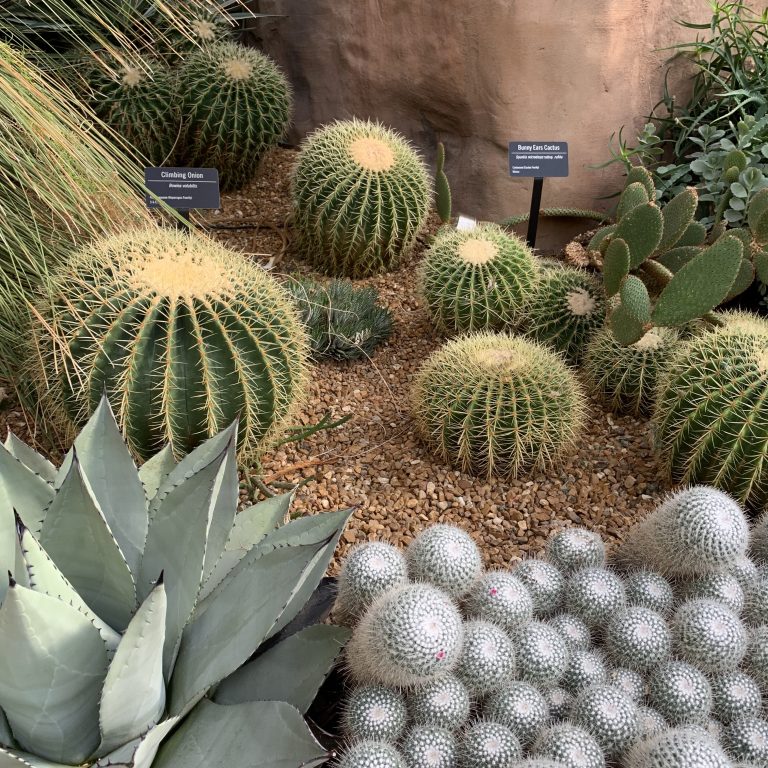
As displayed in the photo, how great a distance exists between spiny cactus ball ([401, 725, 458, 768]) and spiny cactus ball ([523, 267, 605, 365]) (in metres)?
1.73

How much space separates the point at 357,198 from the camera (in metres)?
3.41

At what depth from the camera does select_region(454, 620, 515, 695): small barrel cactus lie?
1.57 meters

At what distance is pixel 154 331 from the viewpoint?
2.02 m

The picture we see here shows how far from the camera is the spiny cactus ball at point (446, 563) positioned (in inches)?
68.1

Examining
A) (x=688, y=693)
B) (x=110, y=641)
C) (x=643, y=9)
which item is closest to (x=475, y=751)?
(x=688, y=693)

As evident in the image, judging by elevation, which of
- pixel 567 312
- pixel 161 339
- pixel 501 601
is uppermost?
pixel 161 339

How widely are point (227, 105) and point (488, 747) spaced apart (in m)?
3.25

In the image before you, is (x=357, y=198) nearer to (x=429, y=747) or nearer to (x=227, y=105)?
(x=227, y=105)

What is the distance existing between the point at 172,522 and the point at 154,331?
0.82 m

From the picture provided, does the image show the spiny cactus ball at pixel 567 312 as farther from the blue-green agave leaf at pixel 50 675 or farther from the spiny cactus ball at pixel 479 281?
the blue-green agave leaf at pixel 50 675

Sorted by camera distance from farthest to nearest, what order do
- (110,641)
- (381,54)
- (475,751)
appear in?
(381,54)
(475,751)
(110,641)

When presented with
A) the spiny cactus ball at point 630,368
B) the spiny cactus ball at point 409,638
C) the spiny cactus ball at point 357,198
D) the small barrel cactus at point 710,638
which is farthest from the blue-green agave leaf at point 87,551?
the spiny cactus ball at point 357,198

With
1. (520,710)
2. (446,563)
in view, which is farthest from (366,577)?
(520,710)

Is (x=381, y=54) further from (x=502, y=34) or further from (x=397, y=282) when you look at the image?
(x=397, y=282)
